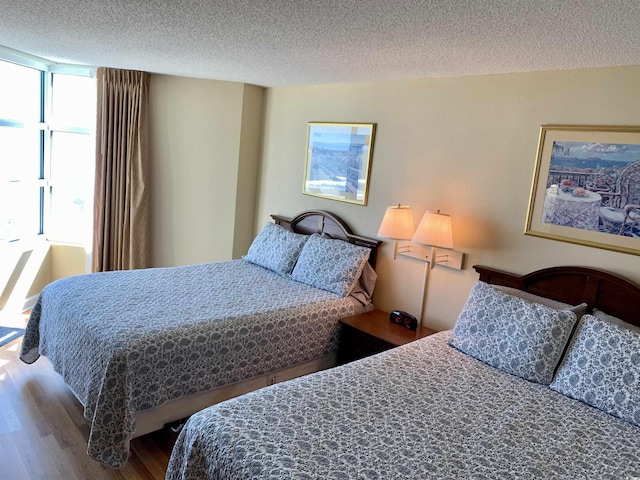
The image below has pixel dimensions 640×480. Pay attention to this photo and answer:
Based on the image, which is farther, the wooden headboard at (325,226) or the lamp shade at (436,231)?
the wooden headboard at (325,226)

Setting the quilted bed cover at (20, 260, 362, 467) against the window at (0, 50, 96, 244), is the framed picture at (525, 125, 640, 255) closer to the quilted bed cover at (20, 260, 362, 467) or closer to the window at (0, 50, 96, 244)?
the quilted bed cover at (20, 260, 362, 467)

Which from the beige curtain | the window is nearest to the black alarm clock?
Result: the beige curtain

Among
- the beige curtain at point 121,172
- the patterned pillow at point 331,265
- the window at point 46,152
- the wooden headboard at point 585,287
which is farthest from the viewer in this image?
the beige curtain at point 121,172

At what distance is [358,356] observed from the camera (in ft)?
9.70

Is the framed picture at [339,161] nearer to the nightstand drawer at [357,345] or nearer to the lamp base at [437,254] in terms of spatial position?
the lamp base at [437,254]

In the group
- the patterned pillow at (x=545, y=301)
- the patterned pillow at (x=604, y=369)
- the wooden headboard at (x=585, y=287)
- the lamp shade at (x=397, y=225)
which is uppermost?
the lamp shade at (x=397, y=225)

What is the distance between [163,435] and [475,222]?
2212 mm

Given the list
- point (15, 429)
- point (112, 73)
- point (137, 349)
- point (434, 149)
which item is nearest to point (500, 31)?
point (434, 149)

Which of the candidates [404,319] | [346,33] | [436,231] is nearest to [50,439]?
[404,319]

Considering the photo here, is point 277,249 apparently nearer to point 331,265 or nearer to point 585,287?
point 331,265

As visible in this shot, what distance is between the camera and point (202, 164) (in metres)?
4.37

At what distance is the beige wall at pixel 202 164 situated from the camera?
423cm

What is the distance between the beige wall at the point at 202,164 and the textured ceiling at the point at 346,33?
2.89 ft

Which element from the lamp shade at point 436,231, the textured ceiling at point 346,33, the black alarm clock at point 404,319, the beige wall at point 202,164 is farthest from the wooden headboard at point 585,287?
the beige wall at point 202,164
